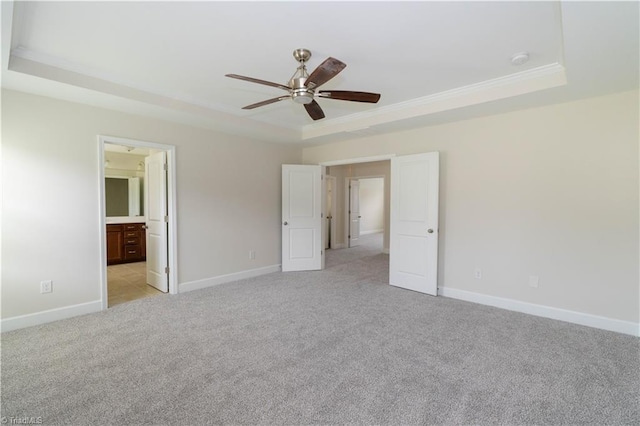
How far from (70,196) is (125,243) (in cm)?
327

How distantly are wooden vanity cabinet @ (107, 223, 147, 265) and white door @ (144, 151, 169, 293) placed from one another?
1556mm

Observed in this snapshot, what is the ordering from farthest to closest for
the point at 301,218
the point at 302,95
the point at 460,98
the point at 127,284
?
the point at 301,218, the point at 127,284, the point at 460,98, the point at 302,95

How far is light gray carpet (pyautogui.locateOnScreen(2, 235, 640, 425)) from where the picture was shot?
1855 millimetres

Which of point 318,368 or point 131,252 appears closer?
point 318,368

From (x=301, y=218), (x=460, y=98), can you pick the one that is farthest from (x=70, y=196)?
(x=460, y=98)

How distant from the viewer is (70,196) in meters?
3.30

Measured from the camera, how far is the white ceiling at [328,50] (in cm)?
201

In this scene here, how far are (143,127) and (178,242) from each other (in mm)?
1629

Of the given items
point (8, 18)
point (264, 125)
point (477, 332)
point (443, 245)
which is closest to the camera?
point (8, 18)

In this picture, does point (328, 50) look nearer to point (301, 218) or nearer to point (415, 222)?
point (415, 222)

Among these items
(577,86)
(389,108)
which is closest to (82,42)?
(389,108)

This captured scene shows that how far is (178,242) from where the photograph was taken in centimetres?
425

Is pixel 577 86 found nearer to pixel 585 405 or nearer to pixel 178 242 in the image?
pixel 585 405

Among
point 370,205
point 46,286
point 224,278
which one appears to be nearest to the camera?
point 46,286
